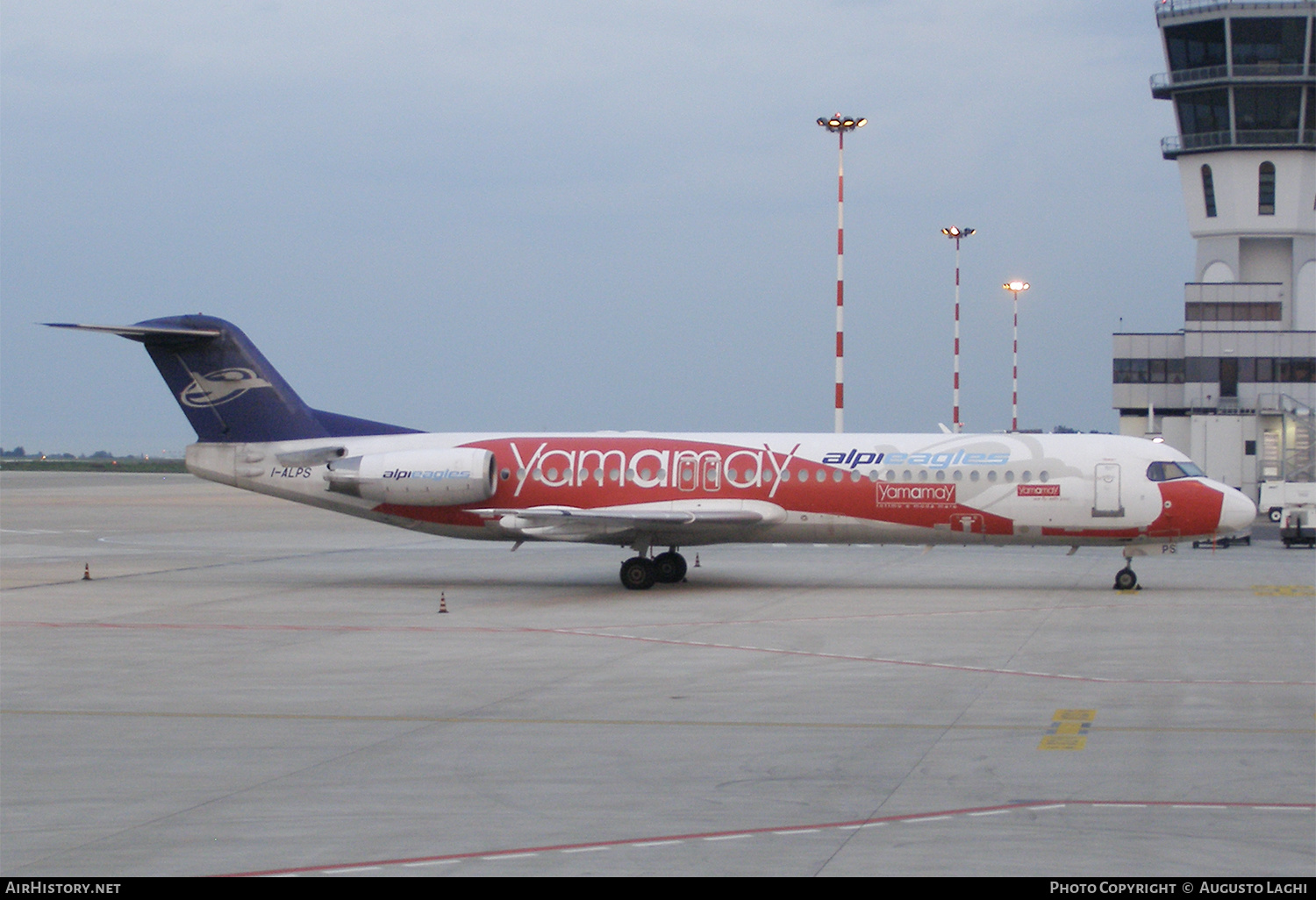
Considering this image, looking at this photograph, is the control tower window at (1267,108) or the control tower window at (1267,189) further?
the control tower window at (1267,189)

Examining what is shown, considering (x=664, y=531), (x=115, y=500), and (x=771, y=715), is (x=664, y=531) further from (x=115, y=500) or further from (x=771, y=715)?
(x=115, y=500)

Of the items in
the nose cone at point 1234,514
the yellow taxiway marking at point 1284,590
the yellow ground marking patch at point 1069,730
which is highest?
the nose cone at point 1234,514

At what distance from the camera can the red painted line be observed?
9578 mm

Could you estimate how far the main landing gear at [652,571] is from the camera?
30.2m

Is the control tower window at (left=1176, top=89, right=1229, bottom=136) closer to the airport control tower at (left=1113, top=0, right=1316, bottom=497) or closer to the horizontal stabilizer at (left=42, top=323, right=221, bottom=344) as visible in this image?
the airport control tower at (left=1113, top=0, right=1316, bottom=497)

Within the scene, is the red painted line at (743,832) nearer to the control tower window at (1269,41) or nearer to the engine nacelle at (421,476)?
the engine nacelle at (421,476)

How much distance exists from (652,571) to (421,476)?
559 cm

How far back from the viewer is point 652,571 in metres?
30.4

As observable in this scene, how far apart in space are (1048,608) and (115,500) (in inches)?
2314

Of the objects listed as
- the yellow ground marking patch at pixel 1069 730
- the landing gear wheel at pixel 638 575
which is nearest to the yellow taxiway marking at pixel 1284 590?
the landing gear wheel at pixel 638 575

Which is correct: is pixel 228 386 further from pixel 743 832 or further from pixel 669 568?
pixel 743 832

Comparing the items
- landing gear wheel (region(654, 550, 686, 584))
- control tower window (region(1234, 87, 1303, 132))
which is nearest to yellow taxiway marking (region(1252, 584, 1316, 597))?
landing gear wheel (region(654, 550, 686, 584))

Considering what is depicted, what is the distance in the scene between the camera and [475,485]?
30.6 metres

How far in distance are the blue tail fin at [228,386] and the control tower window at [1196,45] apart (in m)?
59.9
